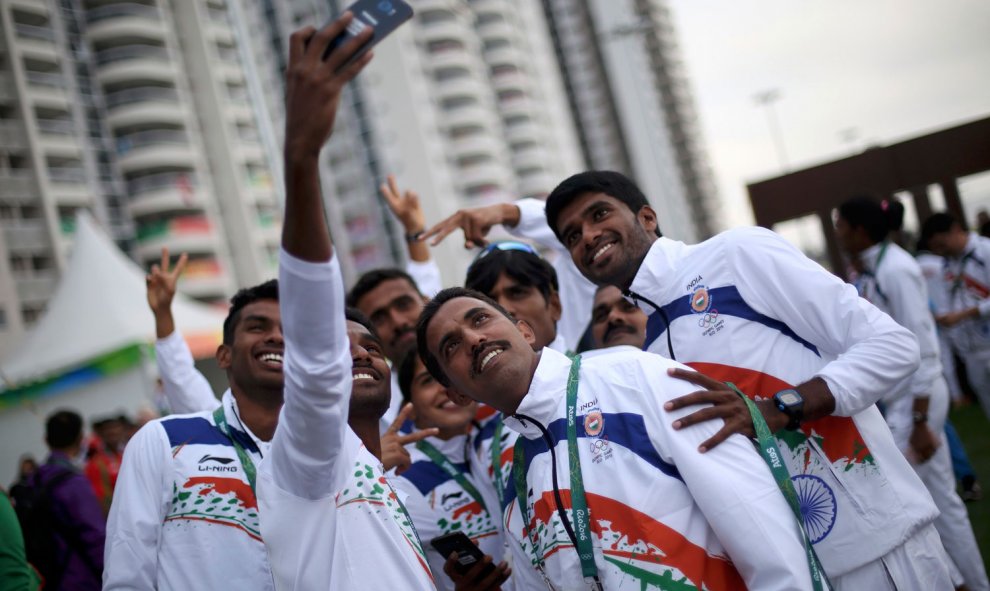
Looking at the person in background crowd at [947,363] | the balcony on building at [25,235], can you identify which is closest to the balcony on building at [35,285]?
the balcony on building at [25,235]

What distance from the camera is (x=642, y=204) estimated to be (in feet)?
10.1

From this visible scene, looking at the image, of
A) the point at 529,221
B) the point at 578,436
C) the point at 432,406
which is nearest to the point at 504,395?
the point at 578,436

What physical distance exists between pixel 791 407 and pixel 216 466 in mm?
1866

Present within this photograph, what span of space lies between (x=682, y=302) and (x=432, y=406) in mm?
1392

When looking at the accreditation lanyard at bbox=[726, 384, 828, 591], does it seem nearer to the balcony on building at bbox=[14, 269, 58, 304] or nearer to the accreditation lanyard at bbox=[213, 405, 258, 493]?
the accreditation lanyard at bbox=[213, 405, 258, 493]

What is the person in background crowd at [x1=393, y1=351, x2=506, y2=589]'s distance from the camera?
3287 mm

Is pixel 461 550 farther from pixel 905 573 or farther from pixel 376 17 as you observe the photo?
pixel 376 17

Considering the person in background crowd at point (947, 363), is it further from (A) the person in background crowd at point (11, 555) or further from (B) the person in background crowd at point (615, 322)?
(A) the person in background crowd at point (11, 555)

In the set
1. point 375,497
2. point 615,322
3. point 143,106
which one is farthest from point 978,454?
point 143,106

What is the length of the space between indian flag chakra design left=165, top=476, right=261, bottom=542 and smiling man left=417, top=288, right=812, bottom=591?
907mm

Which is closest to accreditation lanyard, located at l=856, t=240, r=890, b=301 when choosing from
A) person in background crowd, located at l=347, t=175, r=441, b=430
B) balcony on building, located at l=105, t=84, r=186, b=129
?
person in background crowd, located at l=347, t=175, r=441, b=430

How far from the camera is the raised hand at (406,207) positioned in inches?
197

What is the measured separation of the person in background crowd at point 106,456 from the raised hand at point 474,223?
530 centimetres

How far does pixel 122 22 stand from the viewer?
46594mm
